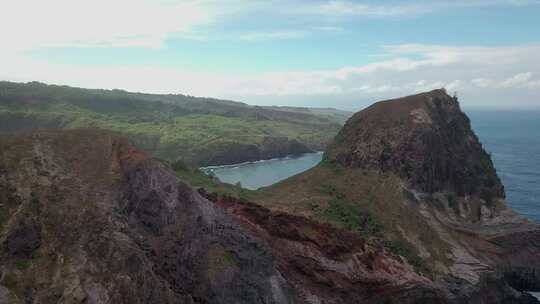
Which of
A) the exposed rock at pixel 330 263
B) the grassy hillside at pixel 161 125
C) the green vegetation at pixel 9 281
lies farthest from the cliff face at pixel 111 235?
the grassy hillside at pixel 161 125

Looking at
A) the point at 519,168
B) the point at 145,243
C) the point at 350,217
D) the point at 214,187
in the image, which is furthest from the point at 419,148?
the point at 519,168

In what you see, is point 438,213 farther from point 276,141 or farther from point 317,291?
point 276,141

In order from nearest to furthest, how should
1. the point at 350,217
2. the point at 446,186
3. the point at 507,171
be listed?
the point at 350,217 < the point at 446,186 < the point at 507,171

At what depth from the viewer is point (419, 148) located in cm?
5138

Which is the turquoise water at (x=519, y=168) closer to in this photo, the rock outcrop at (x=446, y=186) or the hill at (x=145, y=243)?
the rock outcrop at (x=446, y=186)

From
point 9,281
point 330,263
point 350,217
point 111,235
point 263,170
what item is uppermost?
point 111,235

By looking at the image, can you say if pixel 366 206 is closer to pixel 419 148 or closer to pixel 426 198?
pixel 426 198

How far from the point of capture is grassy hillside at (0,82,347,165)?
13050cm

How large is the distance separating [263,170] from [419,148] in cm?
7353

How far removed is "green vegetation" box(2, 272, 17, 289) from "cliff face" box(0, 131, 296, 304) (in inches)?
1.7

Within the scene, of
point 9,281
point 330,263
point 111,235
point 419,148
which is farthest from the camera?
point 419,148

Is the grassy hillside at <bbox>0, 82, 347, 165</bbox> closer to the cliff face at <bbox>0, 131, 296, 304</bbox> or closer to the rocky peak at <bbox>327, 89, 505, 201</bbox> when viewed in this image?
the rocky peak at <bbox>327, 89, 505, 201</bbox>

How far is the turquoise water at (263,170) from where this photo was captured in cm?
10662

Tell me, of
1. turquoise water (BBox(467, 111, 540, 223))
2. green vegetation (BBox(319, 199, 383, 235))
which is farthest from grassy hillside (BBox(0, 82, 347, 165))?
green vegetation (BBox(319, 199, 383, 235))
